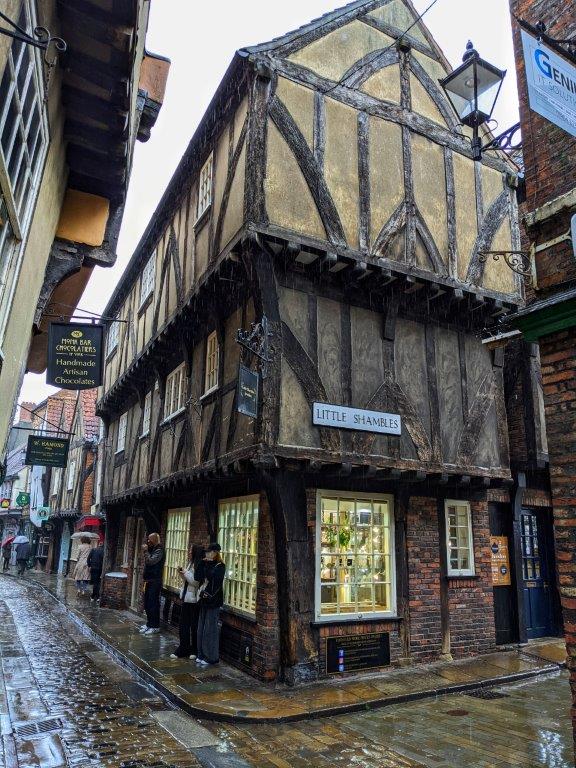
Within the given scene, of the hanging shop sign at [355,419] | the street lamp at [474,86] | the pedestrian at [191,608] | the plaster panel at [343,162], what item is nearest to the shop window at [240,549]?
the pedestrian at [191,608]

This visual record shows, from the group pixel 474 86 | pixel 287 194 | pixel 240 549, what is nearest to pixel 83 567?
pixel 240 549

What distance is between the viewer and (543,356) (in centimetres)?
571

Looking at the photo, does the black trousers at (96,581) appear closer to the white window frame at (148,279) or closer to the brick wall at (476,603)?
the white window frame at (148,279)

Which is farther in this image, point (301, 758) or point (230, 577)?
point (230, 577)

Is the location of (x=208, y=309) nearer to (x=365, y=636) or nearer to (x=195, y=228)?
(x=195, y=228)

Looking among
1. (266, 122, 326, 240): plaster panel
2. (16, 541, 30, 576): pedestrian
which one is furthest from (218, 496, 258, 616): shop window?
(16, 541, 30, 576): pedestrian

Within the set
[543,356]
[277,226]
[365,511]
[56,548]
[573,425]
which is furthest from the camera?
[56,548]

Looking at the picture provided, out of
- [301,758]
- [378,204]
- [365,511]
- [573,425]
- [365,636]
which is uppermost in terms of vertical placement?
[378,204]

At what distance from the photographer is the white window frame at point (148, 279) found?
553 inches

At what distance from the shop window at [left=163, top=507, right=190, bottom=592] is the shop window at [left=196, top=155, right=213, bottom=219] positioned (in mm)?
6006

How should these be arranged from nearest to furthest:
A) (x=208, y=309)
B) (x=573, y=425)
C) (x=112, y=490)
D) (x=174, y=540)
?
(x=573, y=425) < (x=208, y=309) < (x=174, y=540) < (x=112, y=490)

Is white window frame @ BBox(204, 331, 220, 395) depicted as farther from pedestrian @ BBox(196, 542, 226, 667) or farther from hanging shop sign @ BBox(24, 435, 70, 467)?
hanging shop sign @ BBox(24, 435, 70, 467)

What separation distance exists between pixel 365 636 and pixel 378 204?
6.70 m

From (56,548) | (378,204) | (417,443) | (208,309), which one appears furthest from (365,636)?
(56,548)
